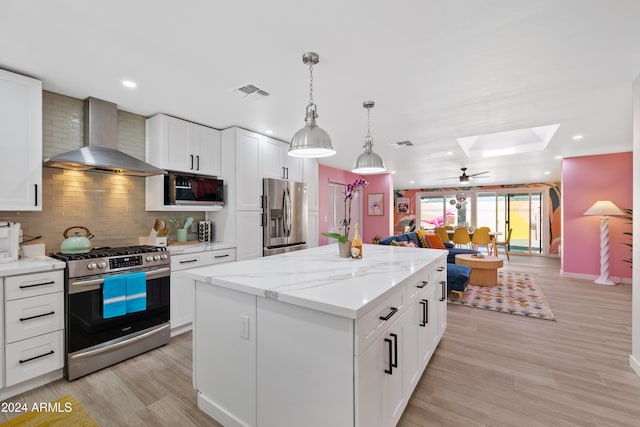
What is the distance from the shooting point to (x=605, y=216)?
5.34 metres

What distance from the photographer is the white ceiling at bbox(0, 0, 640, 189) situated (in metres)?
1.65

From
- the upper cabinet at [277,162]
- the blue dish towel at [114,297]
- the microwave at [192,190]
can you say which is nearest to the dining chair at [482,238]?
the upper cabinet at [277,162]

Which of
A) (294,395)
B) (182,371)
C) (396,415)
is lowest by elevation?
(182,371)

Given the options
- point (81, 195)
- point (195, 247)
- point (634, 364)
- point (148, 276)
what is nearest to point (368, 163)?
point (195, 247)

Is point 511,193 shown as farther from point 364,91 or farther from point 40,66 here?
point 40,66

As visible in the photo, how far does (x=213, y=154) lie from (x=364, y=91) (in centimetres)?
217

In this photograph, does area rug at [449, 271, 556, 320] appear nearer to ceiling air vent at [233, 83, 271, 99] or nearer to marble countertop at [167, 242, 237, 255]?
marble countertop at [167, 242, 237, 255]

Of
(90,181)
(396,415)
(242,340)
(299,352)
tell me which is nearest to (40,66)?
(90,181)

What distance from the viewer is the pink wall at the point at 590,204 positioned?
5156 millimetres

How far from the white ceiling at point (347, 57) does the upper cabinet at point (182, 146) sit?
133mm

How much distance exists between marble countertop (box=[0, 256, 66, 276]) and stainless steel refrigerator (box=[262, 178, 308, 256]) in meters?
2.26

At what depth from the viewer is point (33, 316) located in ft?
7.00

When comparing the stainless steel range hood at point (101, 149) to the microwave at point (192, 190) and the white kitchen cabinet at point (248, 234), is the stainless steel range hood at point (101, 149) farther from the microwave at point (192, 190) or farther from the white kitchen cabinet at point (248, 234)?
the white kitchen cabinet at point (248, 234)

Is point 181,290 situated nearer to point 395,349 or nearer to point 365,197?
point 395,349
